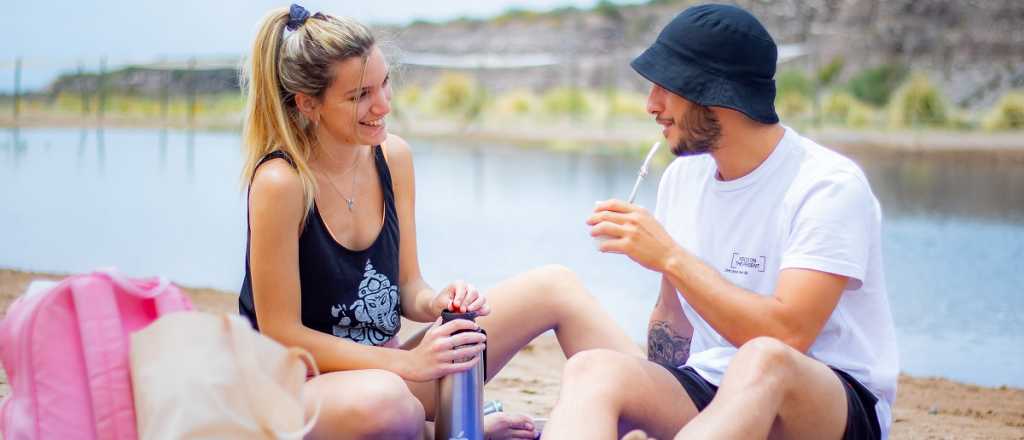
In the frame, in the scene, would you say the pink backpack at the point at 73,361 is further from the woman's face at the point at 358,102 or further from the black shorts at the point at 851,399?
the black shorts at the point at 851,399

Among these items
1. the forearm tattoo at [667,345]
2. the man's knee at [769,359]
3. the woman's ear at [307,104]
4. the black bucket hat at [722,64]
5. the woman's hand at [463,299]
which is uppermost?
the black bucket hat at [722,64]

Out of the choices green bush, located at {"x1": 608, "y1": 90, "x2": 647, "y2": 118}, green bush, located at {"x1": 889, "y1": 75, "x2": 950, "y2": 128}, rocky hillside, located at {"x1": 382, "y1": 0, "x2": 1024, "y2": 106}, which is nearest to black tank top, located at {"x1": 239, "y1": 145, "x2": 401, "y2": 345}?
green bush, located at {"x1": 889, "y1": 75, "x2": 950, "y2": 128}

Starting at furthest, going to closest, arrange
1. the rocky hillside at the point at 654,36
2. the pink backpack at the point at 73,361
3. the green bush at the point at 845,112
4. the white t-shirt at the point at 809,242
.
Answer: the rocky hillside at the point at 654,36
the green bush at the point at 845,112
the white t-shirt at the point at 809,242
the pink backpack at the point at 73,361

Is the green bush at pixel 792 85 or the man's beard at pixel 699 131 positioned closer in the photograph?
the man's beard at pixel 699 131

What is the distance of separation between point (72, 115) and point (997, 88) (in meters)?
20.0

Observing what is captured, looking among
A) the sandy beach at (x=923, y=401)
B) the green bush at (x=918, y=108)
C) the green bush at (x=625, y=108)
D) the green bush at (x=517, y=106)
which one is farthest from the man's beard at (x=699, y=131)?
the green bush at (x=517, y=106)

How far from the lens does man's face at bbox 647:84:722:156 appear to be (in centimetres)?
221

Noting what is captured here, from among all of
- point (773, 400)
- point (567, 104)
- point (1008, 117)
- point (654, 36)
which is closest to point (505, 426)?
point (773, 400)

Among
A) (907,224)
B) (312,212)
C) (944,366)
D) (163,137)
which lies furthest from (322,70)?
(163,137)

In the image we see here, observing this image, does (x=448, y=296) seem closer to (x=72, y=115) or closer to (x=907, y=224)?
(x=907, y=224)

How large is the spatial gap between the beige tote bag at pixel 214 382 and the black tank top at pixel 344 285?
48 centimetres

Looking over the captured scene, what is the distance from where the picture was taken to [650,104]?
2.25 m

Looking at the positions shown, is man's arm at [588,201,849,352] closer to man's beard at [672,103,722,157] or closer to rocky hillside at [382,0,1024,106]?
man's beard at [672,103,722,157]

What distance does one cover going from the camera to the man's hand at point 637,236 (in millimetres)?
2109
